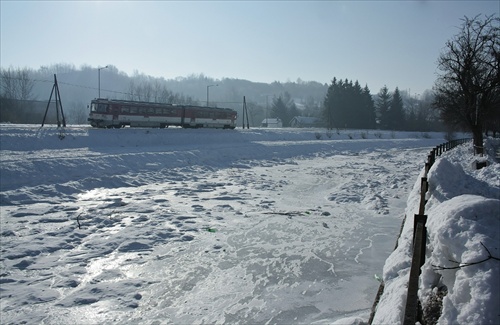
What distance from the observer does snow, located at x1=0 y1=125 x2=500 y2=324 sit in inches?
138

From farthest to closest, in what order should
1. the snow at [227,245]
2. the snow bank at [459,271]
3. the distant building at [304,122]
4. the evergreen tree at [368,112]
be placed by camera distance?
the distant building at [304,122] < the evergreen tree at [368,112] < the snow at [227,245] < the snow bank at [459,271]

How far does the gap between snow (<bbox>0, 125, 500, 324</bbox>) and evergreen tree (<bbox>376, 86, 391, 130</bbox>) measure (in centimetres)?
7319

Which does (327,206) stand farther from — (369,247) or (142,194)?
(142,194)

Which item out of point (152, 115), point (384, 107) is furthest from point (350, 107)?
point (152, 115)

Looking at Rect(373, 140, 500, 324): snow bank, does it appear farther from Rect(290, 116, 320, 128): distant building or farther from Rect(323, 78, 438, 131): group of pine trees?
Rect(290, 116, 320, 128): distant building

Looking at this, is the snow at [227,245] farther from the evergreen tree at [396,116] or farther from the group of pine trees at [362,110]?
the evergreen tree at [396,116]

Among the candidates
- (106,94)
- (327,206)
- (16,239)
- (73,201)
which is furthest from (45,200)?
(106,94)

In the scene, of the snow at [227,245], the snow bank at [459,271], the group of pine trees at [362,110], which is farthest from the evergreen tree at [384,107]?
the snow bank at [459,271]

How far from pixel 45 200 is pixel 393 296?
1326 cm

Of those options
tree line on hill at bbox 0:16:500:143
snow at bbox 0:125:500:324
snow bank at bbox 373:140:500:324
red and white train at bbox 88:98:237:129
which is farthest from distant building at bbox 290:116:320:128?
snow bank at bbox 373:140:500:324

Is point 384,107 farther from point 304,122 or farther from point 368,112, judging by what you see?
point 304,122

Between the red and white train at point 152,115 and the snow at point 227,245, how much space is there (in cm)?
1815

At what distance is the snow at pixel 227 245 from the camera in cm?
350

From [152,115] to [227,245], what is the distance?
3312 cm
